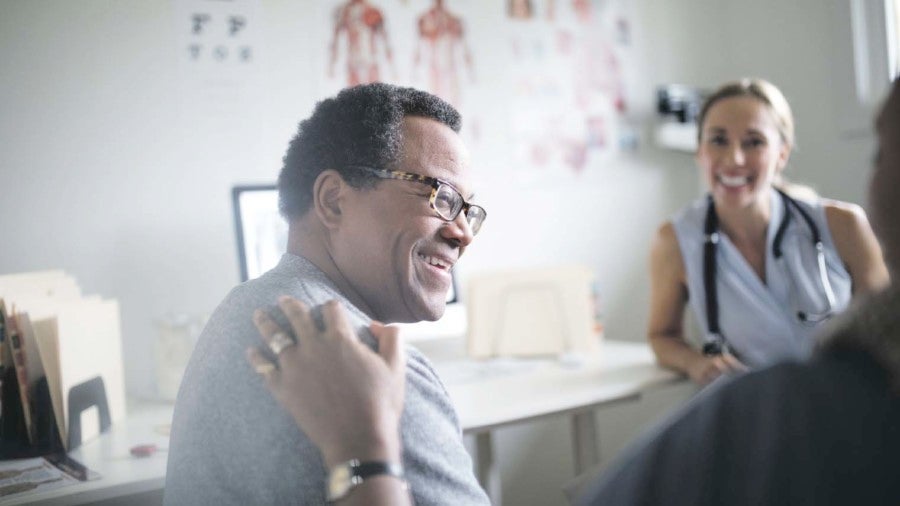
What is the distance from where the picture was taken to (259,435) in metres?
0.80

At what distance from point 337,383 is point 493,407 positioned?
94 centimetres

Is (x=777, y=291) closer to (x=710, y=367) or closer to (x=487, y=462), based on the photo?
(x=710, y=367)

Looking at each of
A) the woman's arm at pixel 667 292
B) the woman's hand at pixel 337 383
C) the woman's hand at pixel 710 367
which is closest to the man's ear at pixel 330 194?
the woman's hand at pixel 337 383

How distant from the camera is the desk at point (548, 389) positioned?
1.64 metres

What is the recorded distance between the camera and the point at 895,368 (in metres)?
0.51

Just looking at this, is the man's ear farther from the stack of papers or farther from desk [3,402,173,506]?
the stack of papers

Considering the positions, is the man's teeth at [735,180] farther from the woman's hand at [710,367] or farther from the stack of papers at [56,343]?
the stack of papers at [56,343]

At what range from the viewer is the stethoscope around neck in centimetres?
193

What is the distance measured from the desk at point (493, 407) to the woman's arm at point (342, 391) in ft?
2.03

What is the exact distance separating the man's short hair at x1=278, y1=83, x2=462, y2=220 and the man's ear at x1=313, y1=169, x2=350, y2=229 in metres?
0.01

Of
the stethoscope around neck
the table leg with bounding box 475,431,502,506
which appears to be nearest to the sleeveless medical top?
the stethoscope around neck

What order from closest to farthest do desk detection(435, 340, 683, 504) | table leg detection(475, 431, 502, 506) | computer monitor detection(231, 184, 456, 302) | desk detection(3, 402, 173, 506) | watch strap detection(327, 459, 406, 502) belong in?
watch strap detection(327, 459, 406, 502)
desk detection(3, 402, 173, 506)
desk detection(435, 340, 683, 504)
computer monitor detection(231, 184, 456, 302)
table leg detection(475, 431, 502, 506)

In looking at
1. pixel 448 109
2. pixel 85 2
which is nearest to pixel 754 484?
pixel 448 109

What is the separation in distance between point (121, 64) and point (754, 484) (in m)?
1.74
